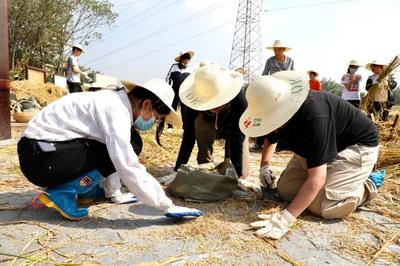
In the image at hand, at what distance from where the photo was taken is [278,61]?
580cm

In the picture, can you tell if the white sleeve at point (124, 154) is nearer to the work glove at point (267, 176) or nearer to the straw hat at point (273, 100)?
the straw hat at point (273, 100)

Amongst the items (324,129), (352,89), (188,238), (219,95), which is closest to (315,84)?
(352,89)

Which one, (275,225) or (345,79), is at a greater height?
(345,79)

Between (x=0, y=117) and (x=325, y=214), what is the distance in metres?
4.68

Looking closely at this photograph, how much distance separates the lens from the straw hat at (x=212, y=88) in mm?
2806

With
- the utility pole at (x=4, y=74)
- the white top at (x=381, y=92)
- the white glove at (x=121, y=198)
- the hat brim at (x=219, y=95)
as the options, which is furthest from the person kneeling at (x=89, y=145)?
the white top at (x=381, y=92)

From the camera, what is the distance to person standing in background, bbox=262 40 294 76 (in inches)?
227

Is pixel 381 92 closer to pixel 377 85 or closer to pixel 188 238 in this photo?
pixel 377 85

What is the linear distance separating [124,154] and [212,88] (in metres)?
1.03

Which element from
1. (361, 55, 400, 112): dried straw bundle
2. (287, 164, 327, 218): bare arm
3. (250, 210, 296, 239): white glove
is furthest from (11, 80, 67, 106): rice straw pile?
(287, 164, 327, 218): bare arm

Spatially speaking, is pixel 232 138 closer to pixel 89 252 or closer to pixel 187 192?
pixel 187 192

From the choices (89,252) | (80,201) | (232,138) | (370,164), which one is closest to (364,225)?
(370,164)

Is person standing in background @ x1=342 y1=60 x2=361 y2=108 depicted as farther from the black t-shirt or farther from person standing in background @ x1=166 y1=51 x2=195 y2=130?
the black t-shirt

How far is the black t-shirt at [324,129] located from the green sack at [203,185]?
625 millimetres
